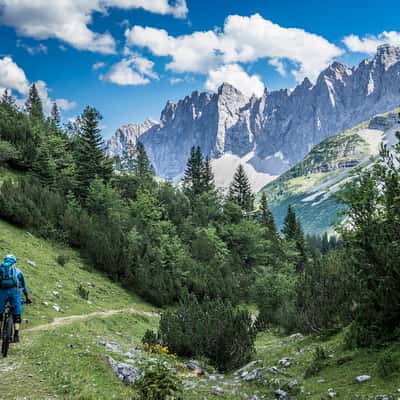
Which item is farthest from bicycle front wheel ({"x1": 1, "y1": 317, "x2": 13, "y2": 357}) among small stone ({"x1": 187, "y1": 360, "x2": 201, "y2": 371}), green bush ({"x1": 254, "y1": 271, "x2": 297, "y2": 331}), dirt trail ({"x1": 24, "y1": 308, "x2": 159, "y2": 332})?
green bush ({"x1": 254, "y1": 271, "x2": 297, "y2": 331})

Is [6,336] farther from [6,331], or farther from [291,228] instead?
[291,228]

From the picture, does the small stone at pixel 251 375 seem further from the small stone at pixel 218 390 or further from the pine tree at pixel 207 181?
the pine tree at pixel 207 181

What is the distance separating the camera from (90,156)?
48.6 meters

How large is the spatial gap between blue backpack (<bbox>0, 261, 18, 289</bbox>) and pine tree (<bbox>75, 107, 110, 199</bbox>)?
33.4 metres

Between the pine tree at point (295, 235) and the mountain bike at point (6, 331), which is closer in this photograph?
the mountain bike at point (6, 331)

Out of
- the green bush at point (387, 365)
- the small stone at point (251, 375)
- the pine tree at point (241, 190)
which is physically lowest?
the small stone at point (251, 375)

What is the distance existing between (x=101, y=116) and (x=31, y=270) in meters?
39.4

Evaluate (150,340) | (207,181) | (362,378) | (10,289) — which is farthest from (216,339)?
(207,181)

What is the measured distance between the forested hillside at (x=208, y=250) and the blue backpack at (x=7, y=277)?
664cm

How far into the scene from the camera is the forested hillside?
1093 cm

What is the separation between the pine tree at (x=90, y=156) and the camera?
45.0m

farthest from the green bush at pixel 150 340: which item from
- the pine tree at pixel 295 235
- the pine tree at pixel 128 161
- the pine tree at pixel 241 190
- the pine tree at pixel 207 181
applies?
the pine tree at pixel 128 161

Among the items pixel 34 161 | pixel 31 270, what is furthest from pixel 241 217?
pixel 31 270

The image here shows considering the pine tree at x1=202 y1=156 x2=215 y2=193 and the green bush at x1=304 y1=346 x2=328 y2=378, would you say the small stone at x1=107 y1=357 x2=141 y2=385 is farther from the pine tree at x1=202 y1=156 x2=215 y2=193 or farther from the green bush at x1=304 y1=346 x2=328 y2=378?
the pine tree at x1=202 y1=156 x2=215 y2=193
